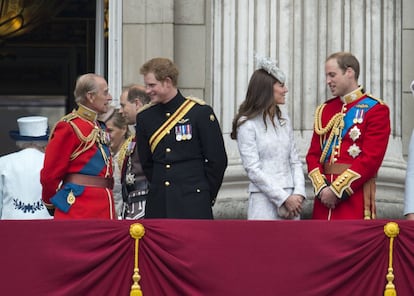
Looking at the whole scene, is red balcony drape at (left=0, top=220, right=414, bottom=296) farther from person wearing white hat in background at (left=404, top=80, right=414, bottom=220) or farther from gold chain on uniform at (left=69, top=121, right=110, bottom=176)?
gold chain on uniform at (left=69, top=121, right=110, bottom=176)

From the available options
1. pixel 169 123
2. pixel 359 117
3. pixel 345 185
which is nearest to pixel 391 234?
pixel 345 185

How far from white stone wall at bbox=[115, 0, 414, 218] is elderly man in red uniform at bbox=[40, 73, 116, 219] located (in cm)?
239

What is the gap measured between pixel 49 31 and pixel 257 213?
623 centimetres

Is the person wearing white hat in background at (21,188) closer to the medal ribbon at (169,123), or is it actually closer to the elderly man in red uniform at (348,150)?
the medal ribbon at (169,123)

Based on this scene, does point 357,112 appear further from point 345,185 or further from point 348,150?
point 345,185

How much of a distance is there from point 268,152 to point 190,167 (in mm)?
682

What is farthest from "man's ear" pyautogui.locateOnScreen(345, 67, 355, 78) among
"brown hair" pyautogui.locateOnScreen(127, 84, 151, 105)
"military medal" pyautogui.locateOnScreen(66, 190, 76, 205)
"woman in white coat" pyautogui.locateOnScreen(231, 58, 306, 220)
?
"military medal" pyautogui.locateOnScreen(66, 190, 76, 205)

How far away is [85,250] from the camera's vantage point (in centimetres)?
944

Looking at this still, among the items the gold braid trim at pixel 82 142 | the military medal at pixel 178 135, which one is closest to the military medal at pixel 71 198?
the gold braid trim at pixel 82 142

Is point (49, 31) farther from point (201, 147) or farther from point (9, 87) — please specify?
point (201, 147)

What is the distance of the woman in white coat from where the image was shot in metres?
10.9

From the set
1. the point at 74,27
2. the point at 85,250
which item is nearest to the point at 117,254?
the point at 85,250

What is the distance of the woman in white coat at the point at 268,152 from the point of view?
1086 cm

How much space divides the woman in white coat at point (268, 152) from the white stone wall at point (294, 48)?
76.1 inches
